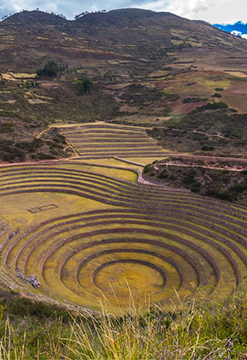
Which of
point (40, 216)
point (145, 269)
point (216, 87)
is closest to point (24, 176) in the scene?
point (40, 216)

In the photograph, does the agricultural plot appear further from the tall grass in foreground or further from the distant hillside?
the distant hillside

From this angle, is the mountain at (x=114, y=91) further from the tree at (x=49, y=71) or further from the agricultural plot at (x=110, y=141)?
the agricultural plot at (x=110, y=141)

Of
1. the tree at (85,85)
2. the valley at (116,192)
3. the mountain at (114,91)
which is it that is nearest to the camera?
the valley at (116,192)

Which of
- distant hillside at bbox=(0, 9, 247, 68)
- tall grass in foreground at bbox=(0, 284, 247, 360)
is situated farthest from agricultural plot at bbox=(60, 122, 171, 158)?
distant hillside at bbox=(0, 9, 247, 68)

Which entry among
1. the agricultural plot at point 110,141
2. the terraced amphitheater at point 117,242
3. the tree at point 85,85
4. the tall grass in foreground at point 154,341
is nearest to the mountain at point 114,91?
the tree at point 85,85

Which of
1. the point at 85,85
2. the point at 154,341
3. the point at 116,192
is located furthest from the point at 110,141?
the point at 154,341

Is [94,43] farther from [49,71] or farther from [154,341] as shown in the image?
[154,341]
